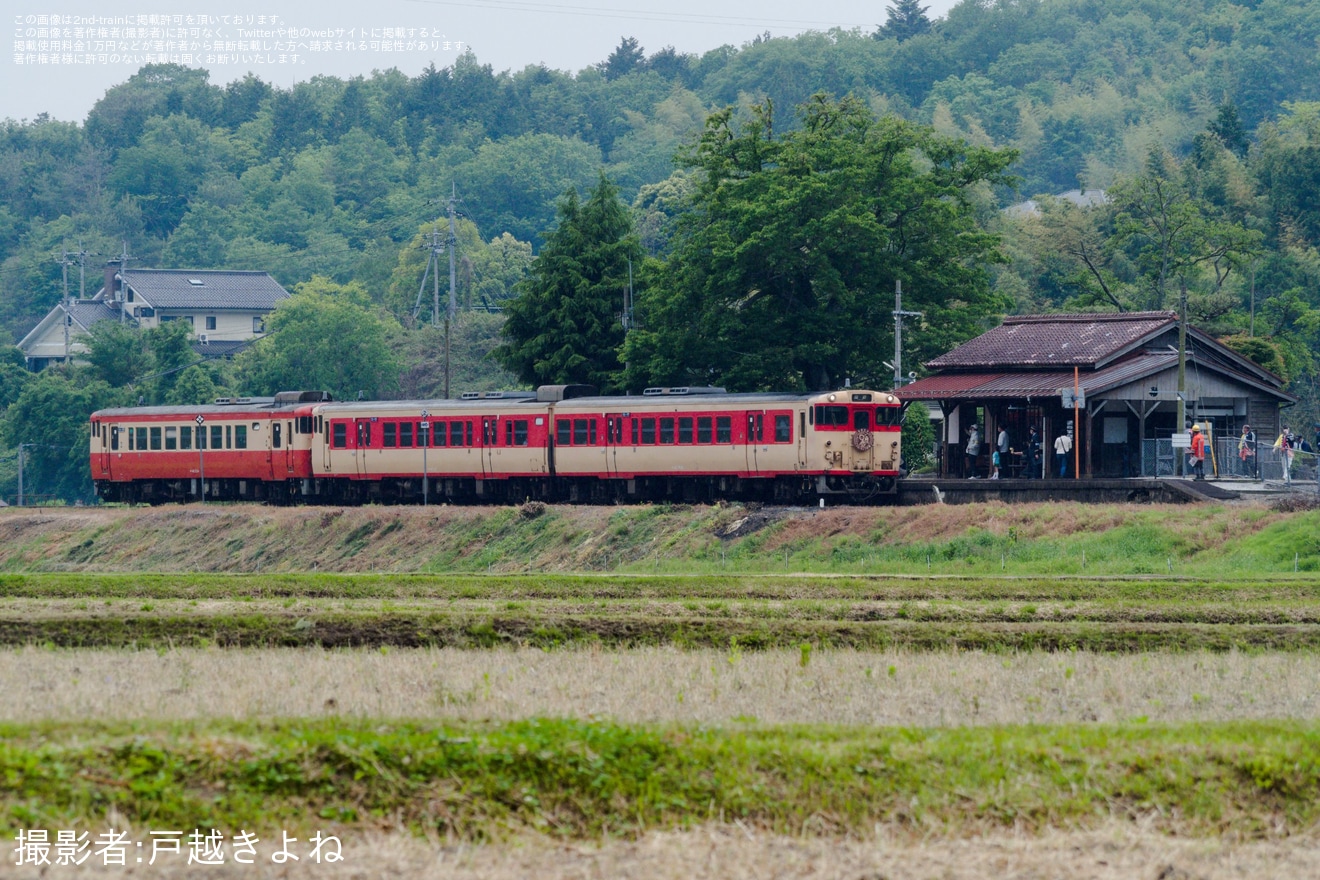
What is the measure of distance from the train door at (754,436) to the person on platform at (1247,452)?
12332 millimetres

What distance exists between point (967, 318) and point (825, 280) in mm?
6055

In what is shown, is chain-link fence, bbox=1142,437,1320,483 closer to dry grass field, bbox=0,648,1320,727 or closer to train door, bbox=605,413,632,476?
train door, bbox=605,413,632,476

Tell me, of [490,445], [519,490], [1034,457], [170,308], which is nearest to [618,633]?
[1034,457]

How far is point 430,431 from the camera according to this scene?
54.1 metres

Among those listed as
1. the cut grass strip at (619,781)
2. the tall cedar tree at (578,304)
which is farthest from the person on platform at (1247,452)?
the cut grass strip at (619,781)

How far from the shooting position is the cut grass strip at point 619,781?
13.3 meters

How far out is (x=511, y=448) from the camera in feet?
173

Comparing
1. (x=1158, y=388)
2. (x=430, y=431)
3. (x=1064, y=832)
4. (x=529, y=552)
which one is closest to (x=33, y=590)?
(x=529, y=552)

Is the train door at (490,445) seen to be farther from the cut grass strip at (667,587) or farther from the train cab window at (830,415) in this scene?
the cut grass strip at (667,587)

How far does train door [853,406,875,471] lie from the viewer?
46.8 m

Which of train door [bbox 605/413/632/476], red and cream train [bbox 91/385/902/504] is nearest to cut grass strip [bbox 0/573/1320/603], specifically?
red and cream train [bbox 91/385/902/504]

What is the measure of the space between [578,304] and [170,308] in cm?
6480

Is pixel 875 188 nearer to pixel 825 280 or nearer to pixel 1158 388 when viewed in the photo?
pixel 825 280

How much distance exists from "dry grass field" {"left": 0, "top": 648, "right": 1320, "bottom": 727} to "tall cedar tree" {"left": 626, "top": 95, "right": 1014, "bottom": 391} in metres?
36.9
